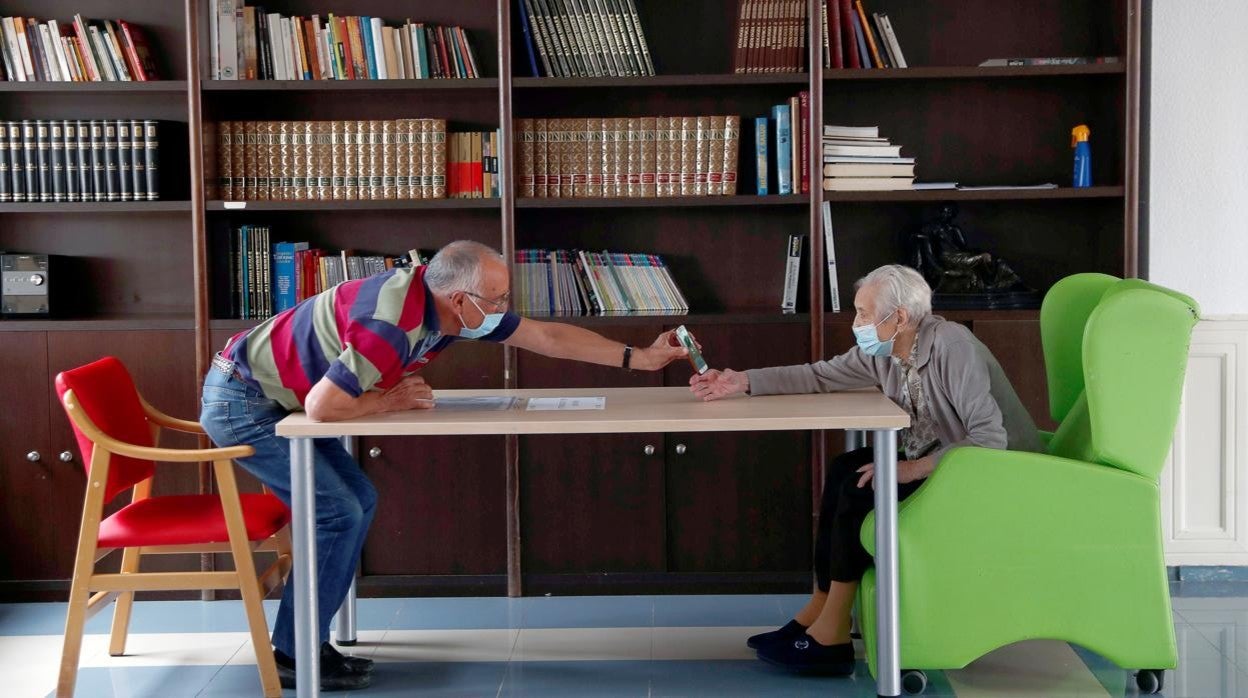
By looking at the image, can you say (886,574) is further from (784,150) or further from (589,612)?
(784,150)

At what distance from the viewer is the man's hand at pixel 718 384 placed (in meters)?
3.42

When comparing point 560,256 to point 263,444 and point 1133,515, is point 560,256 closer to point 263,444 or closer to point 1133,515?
point 263,444

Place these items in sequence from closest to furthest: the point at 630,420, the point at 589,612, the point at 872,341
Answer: the point at 630,420 → the point at 872,341 → the point at 589,612

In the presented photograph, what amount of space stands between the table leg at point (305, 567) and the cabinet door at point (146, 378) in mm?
1292

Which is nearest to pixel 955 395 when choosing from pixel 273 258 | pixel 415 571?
pixel 415 571

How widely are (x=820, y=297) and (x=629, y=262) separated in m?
0.65

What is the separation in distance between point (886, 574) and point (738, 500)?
1.21m

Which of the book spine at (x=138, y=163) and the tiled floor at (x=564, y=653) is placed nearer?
the tiled floor at (x=564, y=653)

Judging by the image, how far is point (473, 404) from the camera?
3.38m

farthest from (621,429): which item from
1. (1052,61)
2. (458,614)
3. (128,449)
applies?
(1052,61)

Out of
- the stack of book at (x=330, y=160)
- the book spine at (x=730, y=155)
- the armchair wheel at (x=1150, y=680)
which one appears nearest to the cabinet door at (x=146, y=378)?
the stack of book at (x=330, y=160)

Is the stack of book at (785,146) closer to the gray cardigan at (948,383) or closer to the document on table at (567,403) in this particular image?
the gray cardigan at (948,383)

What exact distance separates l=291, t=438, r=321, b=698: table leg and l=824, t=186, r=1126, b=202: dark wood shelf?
76.5 inches

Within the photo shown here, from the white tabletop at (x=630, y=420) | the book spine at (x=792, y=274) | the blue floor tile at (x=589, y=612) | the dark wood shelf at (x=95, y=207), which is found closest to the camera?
the white tabletop at (x=630, y=420)
